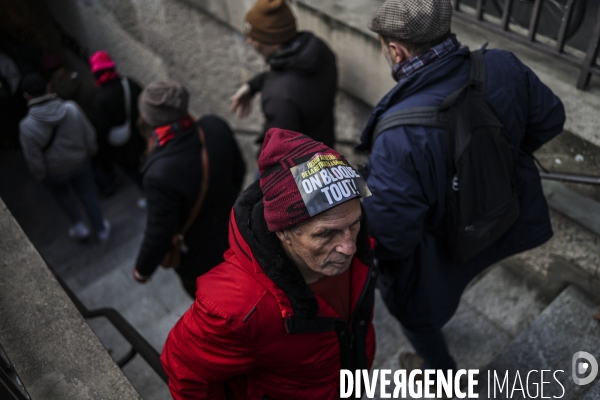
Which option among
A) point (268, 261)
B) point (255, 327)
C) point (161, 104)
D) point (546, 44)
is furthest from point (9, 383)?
point (546, 44)

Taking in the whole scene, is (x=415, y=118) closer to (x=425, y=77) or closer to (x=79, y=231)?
(x=425, y=77)

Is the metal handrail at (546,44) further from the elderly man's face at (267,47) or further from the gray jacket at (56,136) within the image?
the gray jacket at (56,136)

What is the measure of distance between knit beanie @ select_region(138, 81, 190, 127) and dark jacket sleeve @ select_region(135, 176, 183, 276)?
33 centimetres

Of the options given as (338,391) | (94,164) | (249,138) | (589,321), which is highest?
(338,391)

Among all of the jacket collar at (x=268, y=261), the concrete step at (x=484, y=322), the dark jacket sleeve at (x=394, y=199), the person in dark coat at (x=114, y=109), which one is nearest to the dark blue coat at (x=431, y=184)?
the dark jacket sleeve at (x=394, y=199)

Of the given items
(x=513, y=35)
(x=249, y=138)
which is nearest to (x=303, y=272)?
(x=513, y=35)

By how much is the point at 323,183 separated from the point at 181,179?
4.89ft

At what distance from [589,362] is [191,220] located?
2.06 metres

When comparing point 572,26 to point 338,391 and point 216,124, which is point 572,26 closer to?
point 216,124

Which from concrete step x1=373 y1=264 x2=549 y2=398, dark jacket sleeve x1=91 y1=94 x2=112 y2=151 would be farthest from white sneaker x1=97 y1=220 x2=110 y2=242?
concrete step x1=373 y1=264 x2=549 y2=398

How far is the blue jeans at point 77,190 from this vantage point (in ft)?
15.8

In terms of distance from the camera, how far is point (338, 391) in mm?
2059

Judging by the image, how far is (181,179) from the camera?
2.90 m

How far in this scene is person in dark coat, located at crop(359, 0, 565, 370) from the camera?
201 cm
